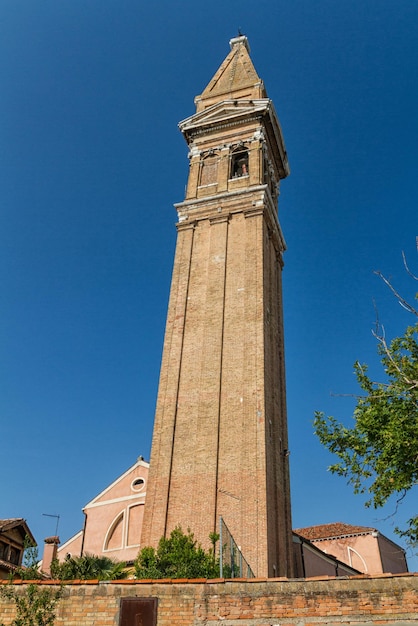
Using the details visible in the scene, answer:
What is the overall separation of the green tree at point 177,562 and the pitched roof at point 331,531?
956 inches

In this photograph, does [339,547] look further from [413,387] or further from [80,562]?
[413,387]

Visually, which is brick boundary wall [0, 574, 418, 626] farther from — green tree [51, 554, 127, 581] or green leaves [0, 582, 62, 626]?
green tree [51, 554, 127, 581]

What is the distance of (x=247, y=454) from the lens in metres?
22.7

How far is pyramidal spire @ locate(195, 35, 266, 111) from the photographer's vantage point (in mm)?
36875

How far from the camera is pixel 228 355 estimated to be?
25766 millimetres

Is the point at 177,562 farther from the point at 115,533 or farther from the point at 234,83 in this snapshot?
the point at 234,83

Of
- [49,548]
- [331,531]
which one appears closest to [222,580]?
[49,548]

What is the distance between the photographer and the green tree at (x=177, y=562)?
17.0 meters

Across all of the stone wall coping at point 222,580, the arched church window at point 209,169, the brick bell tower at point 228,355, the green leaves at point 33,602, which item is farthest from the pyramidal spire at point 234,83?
the green leaves at point 33,602

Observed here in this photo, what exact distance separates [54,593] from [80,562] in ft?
28.3

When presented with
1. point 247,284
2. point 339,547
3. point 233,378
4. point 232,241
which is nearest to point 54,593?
point 233,378

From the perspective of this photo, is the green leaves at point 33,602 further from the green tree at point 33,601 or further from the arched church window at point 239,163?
the arched church window at point 239,163

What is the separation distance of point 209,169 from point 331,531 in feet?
86.6

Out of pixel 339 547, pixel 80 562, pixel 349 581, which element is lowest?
pixel 349 581
